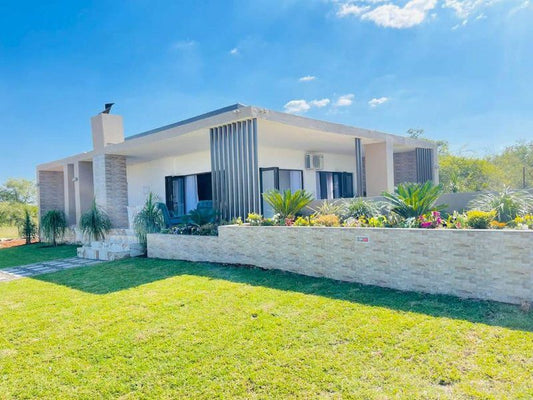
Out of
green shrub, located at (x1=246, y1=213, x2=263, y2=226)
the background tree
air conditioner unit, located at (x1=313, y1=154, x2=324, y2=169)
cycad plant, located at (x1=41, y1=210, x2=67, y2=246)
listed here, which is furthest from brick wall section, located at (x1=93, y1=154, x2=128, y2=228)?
the background tree

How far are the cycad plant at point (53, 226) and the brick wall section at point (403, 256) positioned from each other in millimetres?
10233

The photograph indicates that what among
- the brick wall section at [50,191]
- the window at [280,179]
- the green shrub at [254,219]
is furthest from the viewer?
the brick wall section at [50,191]

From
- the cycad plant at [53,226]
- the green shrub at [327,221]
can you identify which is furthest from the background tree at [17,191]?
the green shrub at [327,221]

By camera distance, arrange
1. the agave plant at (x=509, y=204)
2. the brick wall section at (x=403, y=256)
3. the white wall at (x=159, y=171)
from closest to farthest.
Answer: the brick wall section at (x=403, y=256) → the agave plant at (x=509, y=204) → the white wall at (x=159, y=171)

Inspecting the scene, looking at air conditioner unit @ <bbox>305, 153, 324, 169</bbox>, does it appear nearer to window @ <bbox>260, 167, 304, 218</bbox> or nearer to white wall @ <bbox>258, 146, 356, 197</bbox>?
white wall @ <bbox>258, 146, 356, 197</bbox>

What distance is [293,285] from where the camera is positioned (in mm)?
5840

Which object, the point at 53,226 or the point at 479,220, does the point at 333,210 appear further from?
the point at 53,226

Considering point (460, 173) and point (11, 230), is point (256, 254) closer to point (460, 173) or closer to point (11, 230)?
point (460, 173)

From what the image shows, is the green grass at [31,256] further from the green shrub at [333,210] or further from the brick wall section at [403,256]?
the green shrub at [333,210]

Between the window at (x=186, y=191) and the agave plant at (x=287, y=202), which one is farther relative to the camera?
the window at (x=186, y=191)

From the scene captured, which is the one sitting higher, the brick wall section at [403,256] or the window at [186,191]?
the window at [186,191]

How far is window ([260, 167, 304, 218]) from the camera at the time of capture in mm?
13672

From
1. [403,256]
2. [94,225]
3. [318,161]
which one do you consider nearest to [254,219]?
[403,256]

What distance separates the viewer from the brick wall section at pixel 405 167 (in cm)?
1541
